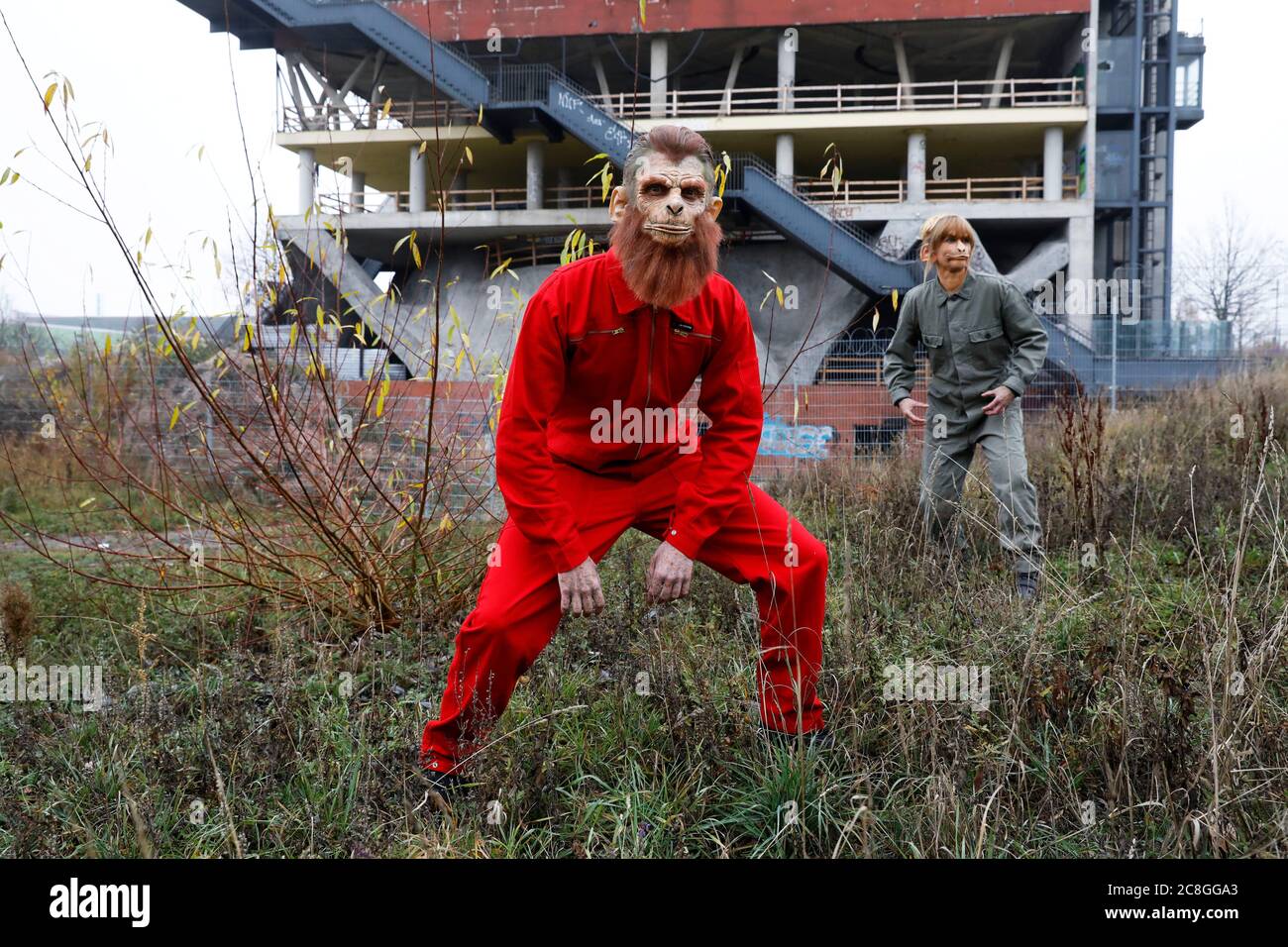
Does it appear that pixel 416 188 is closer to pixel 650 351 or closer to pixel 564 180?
pixel 564 180

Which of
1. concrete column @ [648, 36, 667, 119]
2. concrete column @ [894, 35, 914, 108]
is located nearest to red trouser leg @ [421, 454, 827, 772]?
concrete column @ [648, 36, 667, 119]

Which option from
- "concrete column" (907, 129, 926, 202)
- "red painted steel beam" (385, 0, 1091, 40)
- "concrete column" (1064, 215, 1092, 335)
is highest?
"red painted steel beam" (385, 0, 1091, 40)

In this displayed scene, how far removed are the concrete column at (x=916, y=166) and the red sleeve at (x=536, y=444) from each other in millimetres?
21264

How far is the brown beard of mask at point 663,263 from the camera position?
264 centimetres

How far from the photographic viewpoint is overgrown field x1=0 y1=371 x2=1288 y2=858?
2.40 meters

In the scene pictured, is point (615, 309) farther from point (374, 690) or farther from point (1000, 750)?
point (374, 690)

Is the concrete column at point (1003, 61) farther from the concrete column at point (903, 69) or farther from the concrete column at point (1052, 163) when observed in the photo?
the concrete column at point (903, 69)

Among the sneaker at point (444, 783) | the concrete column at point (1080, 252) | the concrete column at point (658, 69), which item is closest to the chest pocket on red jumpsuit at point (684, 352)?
the sneaker at point (444, 783)

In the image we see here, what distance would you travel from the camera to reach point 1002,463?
15.6ft

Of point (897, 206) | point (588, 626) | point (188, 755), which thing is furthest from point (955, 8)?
point (188, 755)

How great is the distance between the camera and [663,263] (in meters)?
2.64

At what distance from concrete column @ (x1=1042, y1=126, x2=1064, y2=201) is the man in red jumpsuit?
22574 mm

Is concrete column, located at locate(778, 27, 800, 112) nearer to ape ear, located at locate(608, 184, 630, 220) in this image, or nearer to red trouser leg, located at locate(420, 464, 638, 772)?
ape ear, located at locate(608, 184, 630, 220)
